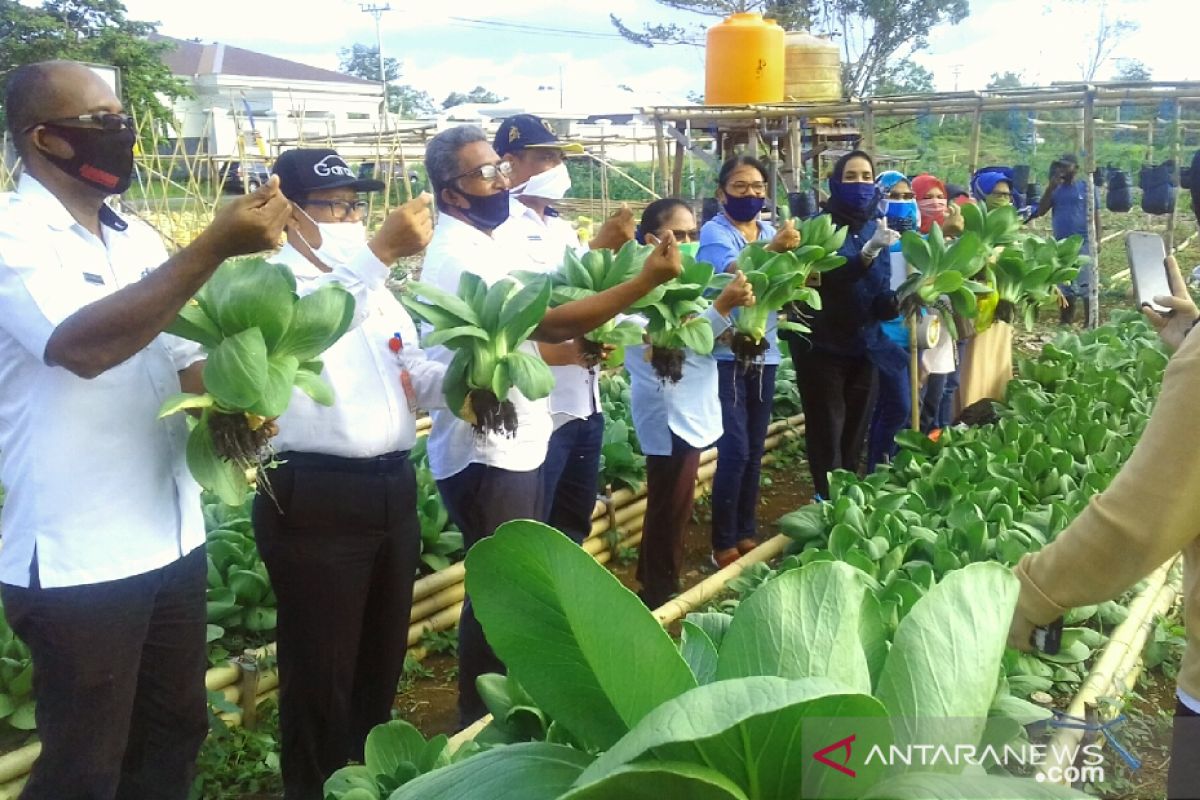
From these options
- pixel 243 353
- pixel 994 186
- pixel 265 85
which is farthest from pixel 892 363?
pixel 265 85

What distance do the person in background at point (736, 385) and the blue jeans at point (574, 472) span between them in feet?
3.22

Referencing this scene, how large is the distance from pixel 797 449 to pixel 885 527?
10.6 feet

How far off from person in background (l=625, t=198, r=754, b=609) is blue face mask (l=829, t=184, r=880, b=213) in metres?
1.03

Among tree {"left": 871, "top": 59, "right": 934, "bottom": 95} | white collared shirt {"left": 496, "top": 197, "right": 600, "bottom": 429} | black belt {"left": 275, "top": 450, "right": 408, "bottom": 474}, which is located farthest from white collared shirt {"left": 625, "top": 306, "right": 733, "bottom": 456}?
tree {"left": 871, "top": 59, "right": 934, "bottom": 95}

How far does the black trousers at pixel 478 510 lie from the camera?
2973mm

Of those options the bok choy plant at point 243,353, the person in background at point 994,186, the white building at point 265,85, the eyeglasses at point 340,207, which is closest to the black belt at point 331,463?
the bok choy plant at point 243,353

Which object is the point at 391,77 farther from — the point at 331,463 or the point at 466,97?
the point at 331,463

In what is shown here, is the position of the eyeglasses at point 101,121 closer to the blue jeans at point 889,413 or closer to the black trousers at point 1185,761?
the black trousers at point 1185,761

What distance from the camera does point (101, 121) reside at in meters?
2.11

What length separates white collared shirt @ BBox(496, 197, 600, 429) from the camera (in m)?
3.54

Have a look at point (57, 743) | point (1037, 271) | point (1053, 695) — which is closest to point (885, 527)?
point (1053, 695)

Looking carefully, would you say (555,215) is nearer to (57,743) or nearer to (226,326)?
(226,326)

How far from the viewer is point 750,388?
4680mm

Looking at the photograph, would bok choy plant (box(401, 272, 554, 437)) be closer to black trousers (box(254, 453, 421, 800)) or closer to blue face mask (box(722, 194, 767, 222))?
black trousers (box(254, 453, 421, 800))
